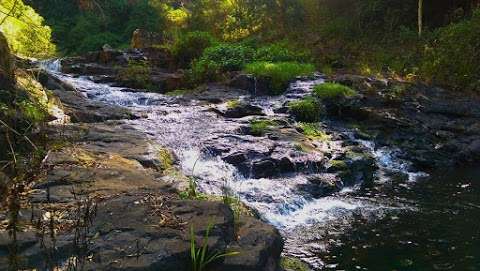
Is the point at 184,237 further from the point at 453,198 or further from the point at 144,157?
the point at 453,198

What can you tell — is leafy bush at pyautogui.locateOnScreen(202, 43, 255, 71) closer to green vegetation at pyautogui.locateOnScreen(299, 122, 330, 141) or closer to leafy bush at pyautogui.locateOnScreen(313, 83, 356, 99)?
leafy bush at pyautogui.locateOnScreen(313, 83, 356, 99)

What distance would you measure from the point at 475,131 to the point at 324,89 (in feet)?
12.6

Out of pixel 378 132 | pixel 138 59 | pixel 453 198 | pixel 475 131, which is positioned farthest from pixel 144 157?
pixel 138 59

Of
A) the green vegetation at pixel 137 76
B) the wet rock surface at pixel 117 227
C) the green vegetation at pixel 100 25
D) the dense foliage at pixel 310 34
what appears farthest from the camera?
the green vegetation at pixel 100 25

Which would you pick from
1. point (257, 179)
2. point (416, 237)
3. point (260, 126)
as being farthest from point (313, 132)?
point (416, 237)

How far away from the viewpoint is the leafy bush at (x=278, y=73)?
15.3 m

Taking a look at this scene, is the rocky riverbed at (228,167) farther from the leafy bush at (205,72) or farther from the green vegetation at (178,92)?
the leafy bush at (205,72)

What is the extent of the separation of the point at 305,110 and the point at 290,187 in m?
4.39

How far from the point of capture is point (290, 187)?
844cm

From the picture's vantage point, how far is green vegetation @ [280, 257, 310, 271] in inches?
212

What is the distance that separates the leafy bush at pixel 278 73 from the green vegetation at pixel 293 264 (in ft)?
32.0

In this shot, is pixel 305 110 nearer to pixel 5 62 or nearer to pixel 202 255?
pixel 5 62

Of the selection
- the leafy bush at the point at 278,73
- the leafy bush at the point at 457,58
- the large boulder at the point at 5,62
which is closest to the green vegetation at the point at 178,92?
the leafy bush at the point at 278,73

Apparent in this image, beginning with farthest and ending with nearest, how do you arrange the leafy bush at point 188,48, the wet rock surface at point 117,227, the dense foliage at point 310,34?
1. the leafy bush at point 188,48
2. the dense foliage at point 310,34
3. the wet rock surface at point 117,227
